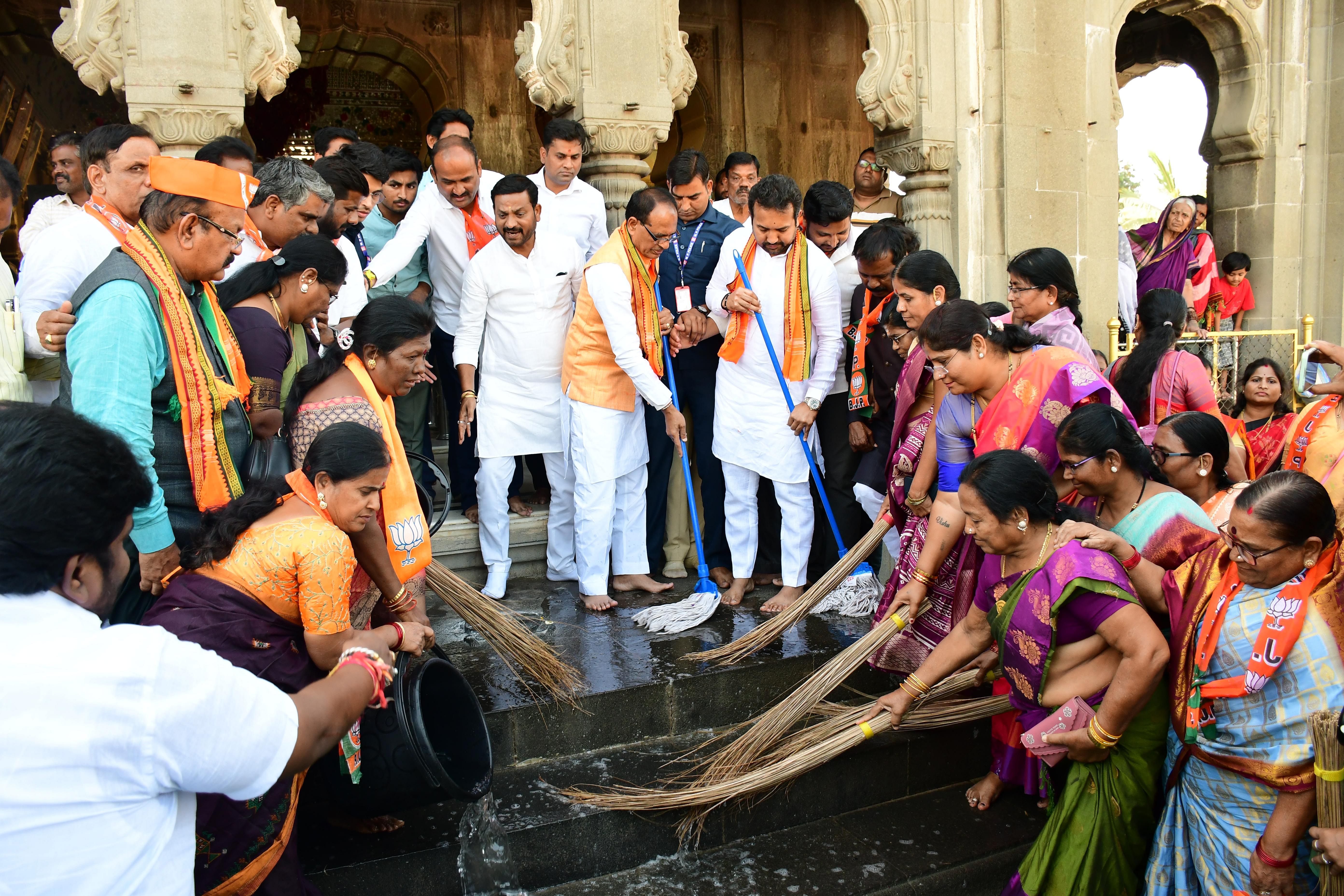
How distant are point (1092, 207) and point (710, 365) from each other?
3.65 meters

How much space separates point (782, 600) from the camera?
14.1 ft

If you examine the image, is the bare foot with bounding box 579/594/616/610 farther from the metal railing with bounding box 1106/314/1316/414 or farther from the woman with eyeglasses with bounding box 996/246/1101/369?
the metal railing with bounding box 1106/314/1316/414

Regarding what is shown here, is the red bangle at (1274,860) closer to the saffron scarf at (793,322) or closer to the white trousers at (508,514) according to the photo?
the saffron scarf at (793,322)

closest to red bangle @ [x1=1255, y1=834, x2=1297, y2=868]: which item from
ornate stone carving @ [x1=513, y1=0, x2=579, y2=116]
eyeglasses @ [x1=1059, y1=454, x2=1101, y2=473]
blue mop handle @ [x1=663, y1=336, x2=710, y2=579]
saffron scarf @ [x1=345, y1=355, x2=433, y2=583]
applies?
eyeglasses @ [x1=1059, y1=454, x2=1101, y2=473]

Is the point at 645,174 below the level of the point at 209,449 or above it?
above

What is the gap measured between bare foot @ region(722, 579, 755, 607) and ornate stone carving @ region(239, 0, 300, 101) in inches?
120

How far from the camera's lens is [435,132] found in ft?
17.2

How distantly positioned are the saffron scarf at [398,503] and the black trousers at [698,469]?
1782 millimetres

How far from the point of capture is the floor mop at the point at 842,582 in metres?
4.26

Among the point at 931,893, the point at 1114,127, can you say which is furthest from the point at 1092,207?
the point at 931,893

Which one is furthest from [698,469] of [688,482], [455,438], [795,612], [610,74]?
[610,74]

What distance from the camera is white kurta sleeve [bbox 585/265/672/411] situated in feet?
13.7

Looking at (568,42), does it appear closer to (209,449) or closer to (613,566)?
(613,566)

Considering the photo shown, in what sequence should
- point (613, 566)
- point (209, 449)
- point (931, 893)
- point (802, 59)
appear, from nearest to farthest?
point (209, 449)
point (931, 893)
point (613, 566)
point (802, 59)
